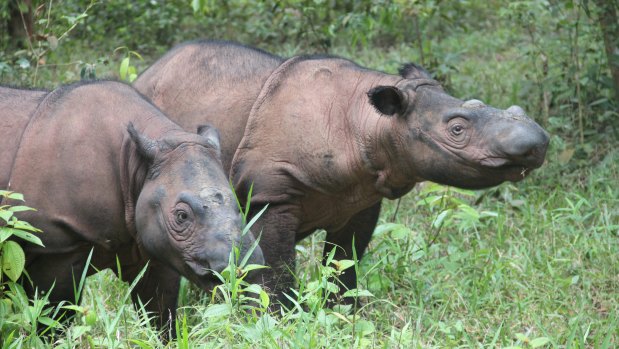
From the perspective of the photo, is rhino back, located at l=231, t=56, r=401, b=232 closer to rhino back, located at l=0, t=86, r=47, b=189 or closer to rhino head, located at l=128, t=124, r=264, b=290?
rhino head, located at l=128, t=124, r=264, b=290

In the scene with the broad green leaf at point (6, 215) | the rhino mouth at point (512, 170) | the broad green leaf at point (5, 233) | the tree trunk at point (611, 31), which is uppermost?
the tree trunk at point (611, 31)

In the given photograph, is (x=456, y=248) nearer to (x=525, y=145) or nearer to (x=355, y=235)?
(x=355, y=235)

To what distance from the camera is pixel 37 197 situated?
5.28 metres

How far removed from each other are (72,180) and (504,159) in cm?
223

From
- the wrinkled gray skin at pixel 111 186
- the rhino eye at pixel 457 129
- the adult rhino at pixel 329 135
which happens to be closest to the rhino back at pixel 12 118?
the wrinkled gray skin at pixel 111 186

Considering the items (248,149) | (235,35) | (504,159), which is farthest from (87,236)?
(235,35)

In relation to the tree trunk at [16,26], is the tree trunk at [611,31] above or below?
above

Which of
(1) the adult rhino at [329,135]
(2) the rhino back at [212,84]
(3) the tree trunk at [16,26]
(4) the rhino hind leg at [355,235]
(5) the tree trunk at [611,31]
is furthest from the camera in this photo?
(3) the tree trunk at [16,26]

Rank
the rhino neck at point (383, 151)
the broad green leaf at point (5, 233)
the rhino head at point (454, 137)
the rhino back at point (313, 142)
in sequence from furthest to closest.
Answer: the rhino back at point (313, 142) < the rhino neck at point (383, 151) < the rhino head at point (454, 137) < the broad green leaf at point (5, 233)

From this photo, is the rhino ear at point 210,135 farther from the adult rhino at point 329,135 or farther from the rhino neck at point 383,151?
the rhino neck at point 383,151

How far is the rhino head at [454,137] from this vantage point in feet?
17.7

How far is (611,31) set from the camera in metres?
9.32

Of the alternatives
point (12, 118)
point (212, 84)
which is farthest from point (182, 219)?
point (212, 84)

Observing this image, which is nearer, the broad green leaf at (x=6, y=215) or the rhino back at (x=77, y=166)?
the broad green leaf at (x=6, y=215)
